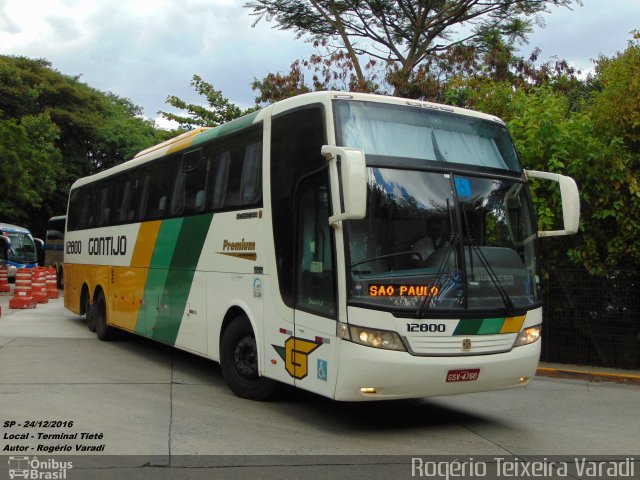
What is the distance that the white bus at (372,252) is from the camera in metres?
6.14

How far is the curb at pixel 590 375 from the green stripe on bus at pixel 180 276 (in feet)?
18.7

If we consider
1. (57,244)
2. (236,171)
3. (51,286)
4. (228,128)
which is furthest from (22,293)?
(236,171)

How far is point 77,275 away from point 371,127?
34.8ft

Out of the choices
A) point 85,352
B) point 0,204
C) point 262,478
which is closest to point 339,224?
point 262,478

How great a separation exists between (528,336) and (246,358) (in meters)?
3.20

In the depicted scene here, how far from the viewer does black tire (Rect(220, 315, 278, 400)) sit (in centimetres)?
780

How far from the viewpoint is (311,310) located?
6.66m

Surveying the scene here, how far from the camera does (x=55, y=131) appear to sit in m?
35.9

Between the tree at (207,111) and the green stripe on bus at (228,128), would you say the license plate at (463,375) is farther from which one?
the tree at (207,111)

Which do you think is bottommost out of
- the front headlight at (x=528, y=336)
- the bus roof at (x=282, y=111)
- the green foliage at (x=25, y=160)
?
the front headlight at (x=528, y=336)

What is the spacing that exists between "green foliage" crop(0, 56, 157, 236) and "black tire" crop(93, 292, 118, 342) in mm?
18319

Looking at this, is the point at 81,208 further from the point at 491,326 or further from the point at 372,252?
the point at 491,326

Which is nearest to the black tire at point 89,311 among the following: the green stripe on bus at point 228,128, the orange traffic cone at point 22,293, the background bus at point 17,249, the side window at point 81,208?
the side window at point 81,208

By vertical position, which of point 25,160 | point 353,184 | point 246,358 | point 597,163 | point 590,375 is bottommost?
point 590,375
